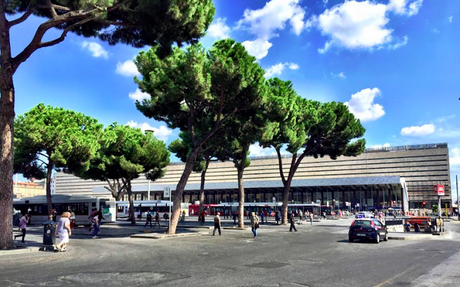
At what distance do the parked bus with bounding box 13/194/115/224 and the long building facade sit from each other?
40.9m

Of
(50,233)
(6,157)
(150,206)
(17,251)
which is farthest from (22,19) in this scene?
(150,206)

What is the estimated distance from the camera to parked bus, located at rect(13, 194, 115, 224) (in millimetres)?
37531

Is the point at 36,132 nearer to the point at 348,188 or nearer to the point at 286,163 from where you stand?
the point at 348,188

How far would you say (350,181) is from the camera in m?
83.4

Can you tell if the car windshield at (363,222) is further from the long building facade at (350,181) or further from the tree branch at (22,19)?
the long building facade at (350,181)

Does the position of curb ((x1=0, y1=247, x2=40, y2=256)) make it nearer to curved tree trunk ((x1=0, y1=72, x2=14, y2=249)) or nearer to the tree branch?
curved tree trunk ((x1=0, y1=72, x2=14, y2=249))

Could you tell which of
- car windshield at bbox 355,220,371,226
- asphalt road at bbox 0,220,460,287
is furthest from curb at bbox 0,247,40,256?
car windshield at bbox 355,220,371,226

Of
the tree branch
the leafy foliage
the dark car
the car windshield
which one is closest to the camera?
the tree branch

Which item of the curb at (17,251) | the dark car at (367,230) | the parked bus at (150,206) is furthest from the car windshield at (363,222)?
the parked bus at (150,206)

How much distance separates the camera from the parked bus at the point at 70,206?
123ft

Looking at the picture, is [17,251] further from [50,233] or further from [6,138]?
[6,138]

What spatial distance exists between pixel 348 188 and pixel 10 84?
88050 millimetres

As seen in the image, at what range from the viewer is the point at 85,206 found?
37.6 metres

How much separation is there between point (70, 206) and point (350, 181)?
62.9m
